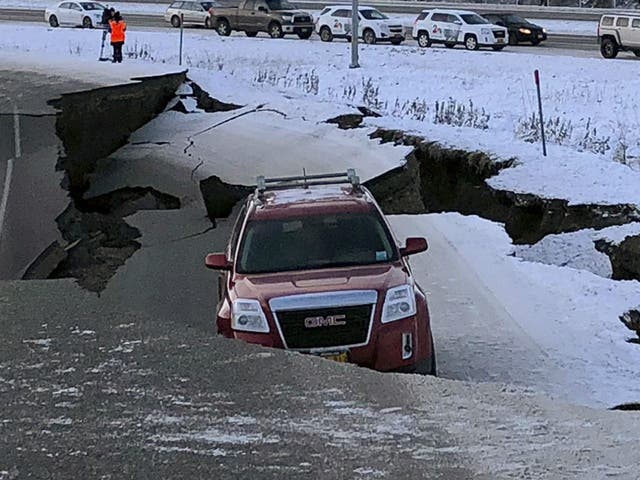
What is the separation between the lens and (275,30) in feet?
154

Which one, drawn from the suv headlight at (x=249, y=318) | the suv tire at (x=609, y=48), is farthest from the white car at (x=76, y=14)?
the suv headlight at (x=249, y=318)

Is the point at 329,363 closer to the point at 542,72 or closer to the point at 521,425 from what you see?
the point at 521,425

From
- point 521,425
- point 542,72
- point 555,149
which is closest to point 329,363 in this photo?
point 521,425

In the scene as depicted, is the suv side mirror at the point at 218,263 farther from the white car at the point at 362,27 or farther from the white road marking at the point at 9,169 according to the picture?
the white car at the point at 362,27

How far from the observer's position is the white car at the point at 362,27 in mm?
44438

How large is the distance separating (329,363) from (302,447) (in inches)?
69.4

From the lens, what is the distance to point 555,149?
21.7 meters

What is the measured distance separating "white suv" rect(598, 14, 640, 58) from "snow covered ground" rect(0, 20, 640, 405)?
3.08 m

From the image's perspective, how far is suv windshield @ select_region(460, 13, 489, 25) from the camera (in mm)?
43112

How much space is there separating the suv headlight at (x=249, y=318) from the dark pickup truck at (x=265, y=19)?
3958 cm

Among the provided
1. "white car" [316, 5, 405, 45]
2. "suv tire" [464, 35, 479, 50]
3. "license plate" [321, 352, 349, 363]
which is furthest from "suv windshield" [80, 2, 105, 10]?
"license plate" [321, 352, 349, 363]

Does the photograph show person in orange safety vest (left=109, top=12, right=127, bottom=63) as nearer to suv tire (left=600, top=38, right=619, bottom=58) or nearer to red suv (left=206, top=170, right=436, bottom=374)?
suv tire (left=600, top=38, right=619, bottom=58)

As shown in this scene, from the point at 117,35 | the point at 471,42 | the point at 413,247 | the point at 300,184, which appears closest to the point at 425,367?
the point at 413,247

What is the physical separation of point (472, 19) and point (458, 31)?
32.0 inches
